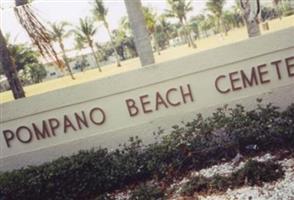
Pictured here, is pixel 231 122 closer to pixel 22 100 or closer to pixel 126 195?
pixel 126 195

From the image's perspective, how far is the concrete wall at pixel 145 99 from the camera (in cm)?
857

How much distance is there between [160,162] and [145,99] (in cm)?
162

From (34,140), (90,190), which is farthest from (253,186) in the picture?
(34,140)

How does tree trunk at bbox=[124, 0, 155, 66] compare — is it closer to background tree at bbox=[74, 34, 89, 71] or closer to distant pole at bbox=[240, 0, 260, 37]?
distant pole at bbox=[240, 0, 260, 37]

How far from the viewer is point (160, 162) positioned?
25.0 feet

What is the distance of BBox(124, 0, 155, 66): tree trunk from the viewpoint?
9.48m

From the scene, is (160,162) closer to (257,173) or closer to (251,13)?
(257,173)

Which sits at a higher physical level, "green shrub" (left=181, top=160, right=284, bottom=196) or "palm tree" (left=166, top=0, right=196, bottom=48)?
"palm tree" (left=166, top=0, right=196, bottom=48)

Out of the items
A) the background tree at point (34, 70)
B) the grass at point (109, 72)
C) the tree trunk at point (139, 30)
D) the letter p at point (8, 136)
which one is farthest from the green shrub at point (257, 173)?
the grass at point (109, 72)

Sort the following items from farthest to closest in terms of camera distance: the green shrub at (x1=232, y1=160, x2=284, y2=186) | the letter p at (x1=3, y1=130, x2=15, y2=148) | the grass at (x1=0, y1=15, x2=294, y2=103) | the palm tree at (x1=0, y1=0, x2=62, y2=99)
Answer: the grass at (x1=0, y1=15, x2=294, y2=103), the letter p at (x1=3, y1=130, x2=15, y2=148), the palm tree at (x1=0, y1=0, x2=62, y2=99), the green shrub at (x1=232, y1=160, x2=284, y2=186)

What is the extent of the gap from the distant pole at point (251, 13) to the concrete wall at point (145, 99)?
3.40 ft

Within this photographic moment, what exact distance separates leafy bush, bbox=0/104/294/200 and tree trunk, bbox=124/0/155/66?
7.44ft

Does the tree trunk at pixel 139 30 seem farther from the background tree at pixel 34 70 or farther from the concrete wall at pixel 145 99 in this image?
the background tree at pixel 34 70

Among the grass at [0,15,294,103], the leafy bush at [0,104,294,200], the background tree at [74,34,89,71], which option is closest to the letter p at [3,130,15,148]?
the leafy bush at [0,104,294,200]
